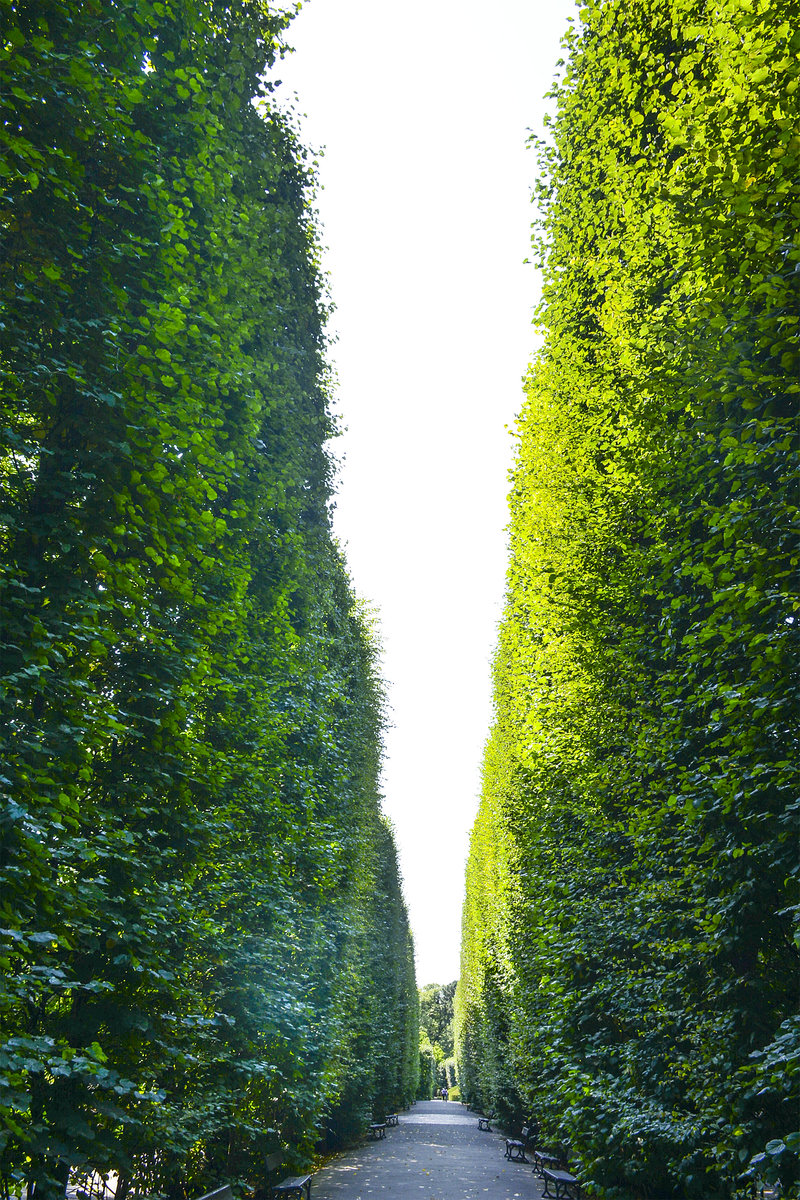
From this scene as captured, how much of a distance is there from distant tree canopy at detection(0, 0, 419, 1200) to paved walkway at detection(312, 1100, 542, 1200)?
331 cm

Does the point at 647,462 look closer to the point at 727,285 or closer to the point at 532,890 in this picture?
the point at 727,285

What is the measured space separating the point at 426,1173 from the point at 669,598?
48.8 ft

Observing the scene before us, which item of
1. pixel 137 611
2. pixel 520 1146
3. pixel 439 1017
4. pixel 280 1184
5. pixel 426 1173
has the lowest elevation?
pixel 439 1017

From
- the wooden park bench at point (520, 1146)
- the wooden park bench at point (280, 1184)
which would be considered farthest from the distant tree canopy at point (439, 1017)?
the wooden park bench at point (280, 1184)

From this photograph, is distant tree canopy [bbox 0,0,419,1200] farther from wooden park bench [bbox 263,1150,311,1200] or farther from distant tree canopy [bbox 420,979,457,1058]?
distant tree canopy [bbox 420,979,457,1058]

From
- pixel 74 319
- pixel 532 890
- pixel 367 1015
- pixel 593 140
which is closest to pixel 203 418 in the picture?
pixel 74 319

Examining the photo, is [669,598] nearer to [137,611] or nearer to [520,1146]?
[137,611]

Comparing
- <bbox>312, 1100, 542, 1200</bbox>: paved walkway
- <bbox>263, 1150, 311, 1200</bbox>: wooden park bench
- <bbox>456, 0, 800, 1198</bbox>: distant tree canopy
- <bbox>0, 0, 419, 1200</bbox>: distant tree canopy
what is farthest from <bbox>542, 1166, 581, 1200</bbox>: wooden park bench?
<bbox>0, 0, 419, 1200</bbox>: distant tree canopy

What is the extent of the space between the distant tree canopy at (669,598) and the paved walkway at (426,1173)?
223 centimetres

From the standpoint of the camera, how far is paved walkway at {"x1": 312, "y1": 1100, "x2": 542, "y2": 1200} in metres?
12.5

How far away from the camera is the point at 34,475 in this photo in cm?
565

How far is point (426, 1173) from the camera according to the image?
1550cm

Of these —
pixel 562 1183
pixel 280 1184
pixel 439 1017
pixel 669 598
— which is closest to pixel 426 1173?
pixel 562 1183

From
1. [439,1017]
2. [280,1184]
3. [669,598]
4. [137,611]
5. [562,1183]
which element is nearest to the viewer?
[137,611]
